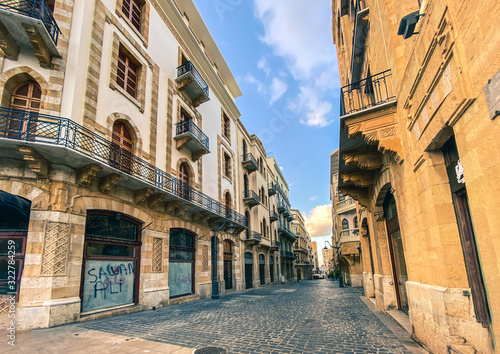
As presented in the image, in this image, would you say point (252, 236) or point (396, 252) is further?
point (252, 236)

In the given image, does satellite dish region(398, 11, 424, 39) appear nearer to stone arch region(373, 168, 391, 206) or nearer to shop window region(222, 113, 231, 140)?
stone arch region(373, 168, 391, 206)

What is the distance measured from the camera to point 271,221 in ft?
110

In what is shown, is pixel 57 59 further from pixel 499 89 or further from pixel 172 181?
pixel 499 89

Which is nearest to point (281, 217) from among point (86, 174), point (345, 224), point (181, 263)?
point (345, 224)

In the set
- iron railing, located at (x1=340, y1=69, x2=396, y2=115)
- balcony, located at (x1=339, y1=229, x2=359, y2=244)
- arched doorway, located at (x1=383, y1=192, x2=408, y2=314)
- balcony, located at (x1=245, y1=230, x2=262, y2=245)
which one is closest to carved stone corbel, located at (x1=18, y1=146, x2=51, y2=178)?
iron railing, located at (x1=340, y1=69, x2=396, y2=115)

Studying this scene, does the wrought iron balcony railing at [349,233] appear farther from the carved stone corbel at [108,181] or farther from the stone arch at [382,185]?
the carved stone corbel at [108,181]

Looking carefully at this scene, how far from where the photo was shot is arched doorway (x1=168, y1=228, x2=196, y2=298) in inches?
524

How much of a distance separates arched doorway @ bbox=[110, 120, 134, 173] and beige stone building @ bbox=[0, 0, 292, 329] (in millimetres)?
61

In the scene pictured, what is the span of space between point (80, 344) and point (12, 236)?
459 centimetres

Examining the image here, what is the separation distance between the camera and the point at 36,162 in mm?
7781

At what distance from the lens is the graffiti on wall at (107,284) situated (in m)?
8.98

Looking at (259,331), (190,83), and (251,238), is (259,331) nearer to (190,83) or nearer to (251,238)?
(190,83)

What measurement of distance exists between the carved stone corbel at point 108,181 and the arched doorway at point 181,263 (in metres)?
4.79

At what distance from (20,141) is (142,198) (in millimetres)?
4776
